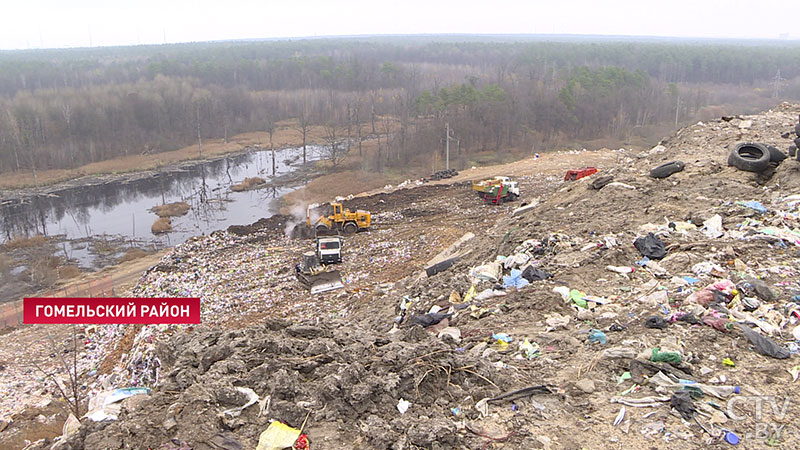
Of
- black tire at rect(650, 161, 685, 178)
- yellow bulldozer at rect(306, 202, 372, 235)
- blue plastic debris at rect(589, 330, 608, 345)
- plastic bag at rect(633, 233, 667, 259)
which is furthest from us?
yellow bulldozer at rect(306, 202, 372, 235)

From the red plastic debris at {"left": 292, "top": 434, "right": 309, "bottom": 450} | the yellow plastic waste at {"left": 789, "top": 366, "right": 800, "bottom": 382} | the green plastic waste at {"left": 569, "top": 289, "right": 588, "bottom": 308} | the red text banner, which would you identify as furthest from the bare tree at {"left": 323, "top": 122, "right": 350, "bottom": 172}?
the yellow plastic waste at {"left": 789, "top": 366, "right": 800, "bottom": 382}

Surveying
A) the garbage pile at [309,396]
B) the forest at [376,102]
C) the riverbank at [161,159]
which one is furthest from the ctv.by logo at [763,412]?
the riverbank at [161,159]

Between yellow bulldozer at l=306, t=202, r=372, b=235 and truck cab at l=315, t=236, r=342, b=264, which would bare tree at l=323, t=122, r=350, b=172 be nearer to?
yellow bulldozer at l=306, t=202, r=372, b=235

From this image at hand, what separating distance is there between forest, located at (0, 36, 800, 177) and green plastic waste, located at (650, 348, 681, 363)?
99.4 ft

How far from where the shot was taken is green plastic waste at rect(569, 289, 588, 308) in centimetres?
679

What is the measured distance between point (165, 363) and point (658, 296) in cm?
594

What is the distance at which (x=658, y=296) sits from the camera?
20.9 ft

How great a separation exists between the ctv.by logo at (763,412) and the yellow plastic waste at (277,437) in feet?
11.1

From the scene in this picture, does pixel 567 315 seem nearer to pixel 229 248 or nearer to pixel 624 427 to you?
pixel 624 427

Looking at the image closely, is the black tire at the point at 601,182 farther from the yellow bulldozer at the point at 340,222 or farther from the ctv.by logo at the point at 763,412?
the ctv.by logo at the point at 763,412

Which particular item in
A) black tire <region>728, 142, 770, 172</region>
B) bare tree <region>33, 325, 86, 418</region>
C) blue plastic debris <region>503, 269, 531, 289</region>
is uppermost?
black tire <region>728, 142, 770, 172</region>

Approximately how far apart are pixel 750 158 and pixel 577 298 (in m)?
7.00

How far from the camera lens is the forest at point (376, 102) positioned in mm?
41250

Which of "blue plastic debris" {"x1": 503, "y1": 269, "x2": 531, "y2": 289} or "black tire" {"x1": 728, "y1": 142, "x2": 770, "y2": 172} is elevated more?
"black tire" {"x1": 728, "y1": 142, "x2": 770, "y2": 172}
